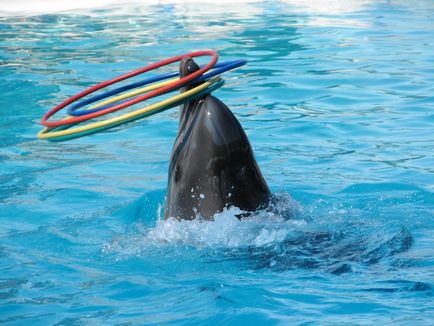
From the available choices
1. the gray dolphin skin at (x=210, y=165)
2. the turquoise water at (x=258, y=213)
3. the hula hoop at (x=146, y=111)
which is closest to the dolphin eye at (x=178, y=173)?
the gray dolphin skin at (x=210, y=165)

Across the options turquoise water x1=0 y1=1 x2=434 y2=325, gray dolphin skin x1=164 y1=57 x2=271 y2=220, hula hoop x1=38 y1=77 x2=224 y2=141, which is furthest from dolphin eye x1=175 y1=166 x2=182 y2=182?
hula hoop x1=38 y1=77 x2=224 y2=141

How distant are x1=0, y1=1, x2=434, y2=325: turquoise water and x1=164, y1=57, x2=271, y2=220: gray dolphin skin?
0.32ft

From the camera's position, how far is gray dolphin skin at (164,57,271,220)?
462 centimetres

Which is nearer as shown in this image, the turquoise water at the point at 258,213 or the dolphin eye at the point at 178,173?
the turquoise water at the point at 258,213

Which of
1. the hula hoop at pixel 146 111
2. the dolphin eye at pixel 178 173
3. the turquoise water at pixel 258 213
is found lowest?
the turquoise water at pixel 258 213

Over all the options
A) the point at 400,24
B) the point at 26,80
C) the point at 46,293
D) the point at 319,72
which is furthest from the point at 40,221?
the point at 400,24

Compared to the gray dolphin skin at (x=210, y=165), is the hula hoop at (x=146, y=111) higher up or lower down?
higher up

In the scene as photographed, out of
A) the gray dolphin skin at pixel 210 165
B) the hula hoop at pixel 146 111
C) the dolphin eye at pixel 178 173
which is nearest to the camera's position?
the hula hoop at pixel 146 111

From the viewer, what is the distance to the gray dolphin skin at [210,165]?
462 cm

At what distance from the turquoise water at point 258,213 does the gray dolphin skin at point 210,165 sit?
99 millimetres

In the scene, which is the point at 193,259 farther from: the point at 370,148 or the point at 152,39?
the point at 152,39

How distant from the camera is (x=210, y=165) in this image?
4680 millimetres

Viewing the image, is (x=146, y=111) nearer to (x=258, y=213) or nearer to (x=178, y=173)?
(x=178, y=173)

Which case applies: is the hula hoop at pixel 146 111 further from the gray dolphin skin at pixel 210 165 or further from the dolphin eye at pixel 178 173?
the dolphin eye at pixel 178 173
